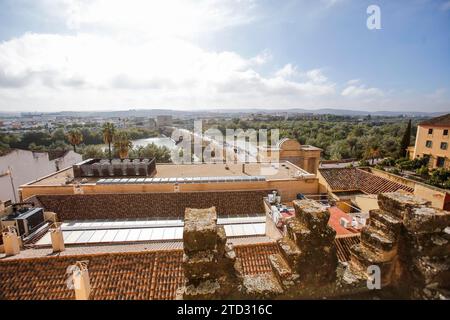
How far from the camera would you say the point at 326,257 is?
2.95 metres

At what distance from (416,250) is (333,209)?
11.6 metres

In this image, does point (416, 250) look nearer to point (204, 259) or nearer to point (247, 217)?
point (204, 259)

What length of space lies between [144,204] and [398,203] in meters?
15.9

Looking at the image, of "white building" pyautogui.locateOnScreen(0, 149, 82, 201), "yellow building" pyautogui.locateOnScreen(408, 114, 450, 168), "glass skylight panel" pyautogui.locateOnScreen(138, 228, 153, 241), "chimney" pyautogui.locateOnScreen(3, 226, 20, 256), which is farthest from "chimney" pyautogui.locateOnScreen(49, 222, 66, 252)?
"yellow building" pyautogui.locateOnScreen(408, 114, 450, 168)

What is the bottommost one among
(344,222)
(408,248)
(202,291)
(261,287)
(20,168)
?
(20,168)

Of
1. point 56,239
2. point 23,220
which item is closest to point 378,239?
point 56,239

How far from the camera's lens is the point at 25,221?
12.3 m

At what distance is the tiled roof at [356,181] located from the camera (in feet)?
56.7

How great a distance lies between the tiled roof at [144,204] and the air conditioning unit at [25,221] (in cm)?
247

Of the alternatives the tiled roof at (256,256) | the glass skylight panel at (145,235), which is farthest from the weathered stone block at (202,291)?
the glass skylight panel at (145,235)

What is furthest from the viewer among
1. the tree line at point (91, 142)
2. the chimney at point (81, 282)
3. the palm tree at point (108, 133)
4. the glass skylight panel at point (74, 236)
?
the tree line at point (91, 142)

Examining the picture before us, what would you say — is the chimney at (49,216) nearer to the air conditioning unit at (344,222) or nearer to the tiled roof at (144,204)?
the tiled roof at (144,204)

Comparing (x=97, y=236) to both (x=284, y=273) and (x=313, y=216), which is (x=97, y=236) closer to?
(x=284, y=273)
